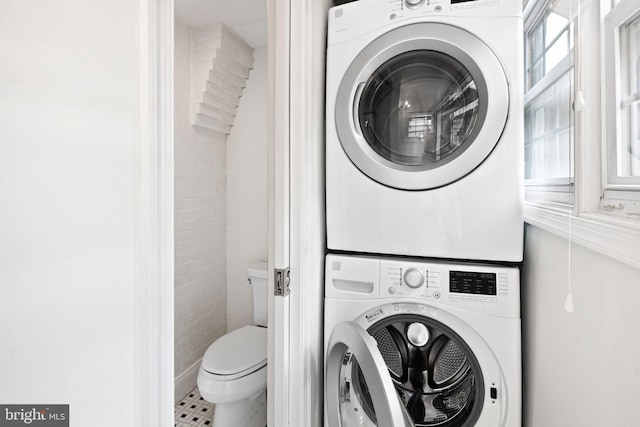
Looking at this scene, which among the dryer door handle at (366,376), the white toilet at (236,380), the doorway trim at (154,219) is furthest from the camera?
the white toilet at (236,380)

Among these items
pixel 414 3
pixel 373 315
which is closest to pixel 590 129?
pixel 414 3

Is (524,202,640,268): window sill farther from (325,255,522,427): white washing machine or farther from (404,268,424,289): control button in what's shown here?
(404,268,424,289): control button

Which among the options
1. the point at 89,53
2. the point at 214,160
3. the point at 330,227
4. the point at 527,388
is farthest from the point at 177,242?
the point at 527,388

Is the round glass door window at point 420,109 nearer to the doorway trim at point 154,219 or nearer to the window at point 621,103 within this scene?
the window at point 621,103

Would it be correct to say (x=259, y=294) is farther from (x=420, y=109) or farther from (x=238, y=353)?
(x=420, y=109)

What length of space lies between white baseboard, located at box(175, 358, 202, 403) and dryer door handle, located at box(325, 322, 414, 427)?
4.15 ft

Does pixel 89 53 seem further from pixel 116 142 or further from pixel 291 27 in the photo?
pixel 291 27

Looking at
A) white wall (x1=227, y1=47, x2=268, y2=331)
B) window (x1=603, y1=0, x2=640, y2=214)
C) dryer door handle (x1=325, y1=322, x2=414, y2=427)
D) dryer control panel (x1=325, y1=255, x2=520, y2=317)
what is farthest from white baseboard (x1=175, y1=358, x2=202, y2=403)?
window (x1=603, y1=0, x2=640, y2=214)

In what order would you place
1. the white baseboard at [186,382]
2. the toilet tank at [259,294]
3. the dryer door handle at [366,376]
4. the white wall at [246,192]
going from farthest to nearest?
1. the white wall at [246,192]
2. the toilet tank at [259,294]
3. the white baseboard at [186,382]
4. the dryer door handle at [366,376]

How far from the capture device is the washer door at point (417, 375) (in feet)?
3.78

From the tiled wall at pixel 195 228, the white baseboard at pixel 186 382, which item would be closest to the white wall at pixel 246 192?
the tiled wall at pixel 195 228

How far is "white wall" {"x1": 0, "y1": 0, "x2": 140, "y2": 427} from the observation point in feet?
1.14

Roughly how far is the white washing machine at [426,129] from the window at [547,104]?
128 millimetres

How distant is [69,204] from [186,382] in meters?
2.10
